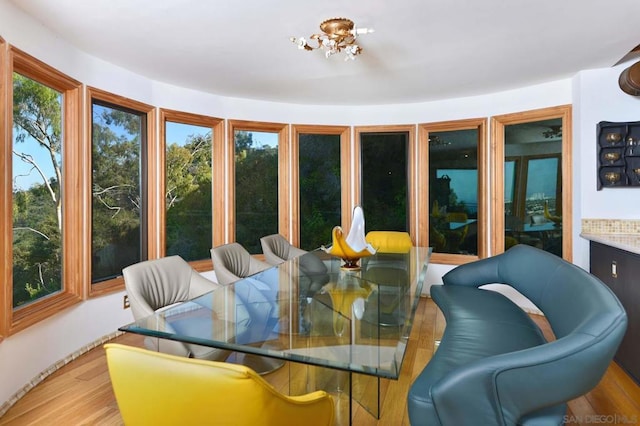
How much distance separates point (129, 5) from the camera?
7.52 feet

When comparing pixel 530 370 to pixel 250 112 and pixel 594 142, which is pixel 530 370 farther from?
pixel 250 112

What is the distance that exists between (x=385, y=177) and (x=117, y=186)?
3.20 m

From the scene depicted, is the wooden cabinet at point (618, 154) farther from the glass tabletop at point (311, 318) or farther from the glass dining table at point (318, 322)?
the glass tabletop at point (311, 318)

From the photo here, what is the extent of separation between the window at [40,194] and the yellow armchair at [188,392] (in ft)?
6.02

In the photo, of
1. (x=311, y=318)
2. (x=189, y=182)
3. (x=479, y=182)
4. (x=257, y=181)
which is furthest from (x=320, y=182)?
(x=311, y=318)

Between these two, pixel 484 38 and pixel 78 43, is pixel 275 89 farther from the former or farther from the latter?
pixel 484 38

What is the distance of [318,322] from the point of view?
1.76 m

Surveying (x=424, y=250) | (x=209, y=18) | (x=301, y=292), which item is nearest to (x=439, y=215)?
(x=424, y=250)

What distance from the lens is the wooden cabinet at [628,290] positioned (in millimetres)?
2352

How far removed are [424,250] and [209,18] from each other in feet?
9.44

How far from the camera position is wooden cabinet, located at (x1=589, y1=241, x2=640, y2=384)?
2352mm

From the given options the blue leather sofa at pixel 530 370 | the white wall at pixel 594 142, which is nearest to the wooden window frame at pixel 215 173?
the blue leather sofa at pixel 530 370

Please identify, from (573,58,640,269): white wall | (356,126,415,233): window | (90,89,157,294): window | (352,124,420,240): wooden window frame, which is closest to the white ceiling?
(573,58,640,269): white wall

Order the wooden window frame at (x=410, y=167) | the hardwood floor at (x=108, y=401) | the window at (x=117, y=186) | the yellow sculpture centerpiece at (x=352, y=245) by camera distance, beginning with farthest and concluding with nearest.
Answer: the wooden window frame at (x=410, y=167)
the window at (x=117, y=186)
the yellow sculpture centerpiece at (x=352, y=245)
the hardwood floor at (x=108, y=401)
